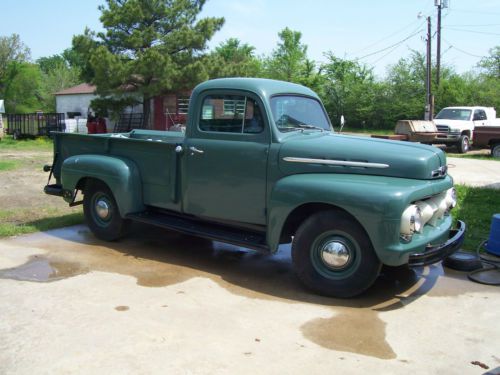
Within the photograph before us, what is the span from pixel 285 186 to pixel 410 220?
117cm

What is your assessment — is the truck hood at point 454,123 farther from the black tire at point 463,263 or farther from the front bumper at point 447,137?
the black tire at point 463,263

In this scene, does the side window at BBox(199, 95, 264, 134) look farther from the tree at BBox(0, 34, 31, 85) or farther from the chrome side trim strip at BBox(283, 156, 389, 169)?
the tree at BBox(0, 34, 31, 85)

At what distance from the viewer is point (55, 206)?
8.57 metres

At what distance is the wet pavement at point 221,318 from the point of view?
3.46 meters

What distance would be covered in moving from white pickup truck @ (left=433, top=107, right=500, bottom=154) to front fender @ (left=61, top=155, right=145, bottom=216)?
16.6m

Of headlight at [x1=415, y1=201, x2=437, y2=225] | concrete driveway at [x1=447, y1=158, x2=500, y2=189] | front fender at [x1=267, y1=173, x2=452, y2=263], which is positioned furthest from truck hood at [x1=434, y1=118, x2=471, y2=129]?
headlight at [x1=415, y1=201, x2=437, y2=225]

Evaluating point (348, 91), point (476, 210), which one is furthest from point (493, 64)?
point (476, 210)

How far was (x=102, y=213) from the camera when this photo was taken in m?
6.51

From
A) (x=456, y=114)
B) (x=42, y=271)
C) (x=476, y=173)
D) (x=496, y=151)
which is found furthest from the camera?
(x=456, y=114)

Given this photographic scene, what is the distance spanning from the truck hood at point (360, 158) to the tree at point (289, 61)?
142 feet

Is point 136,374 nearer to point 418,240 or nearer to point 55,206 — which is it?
point 418,240

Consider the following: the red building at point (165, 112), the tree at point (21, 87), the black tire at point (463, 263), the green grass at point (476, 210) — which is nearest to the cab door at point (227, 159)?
the black tire at point (463, 263)

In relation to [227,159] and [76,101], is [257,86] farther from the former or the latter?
[76,101]

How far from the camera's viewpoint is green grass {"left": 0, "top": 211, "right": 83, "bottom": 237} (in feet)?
22.6
